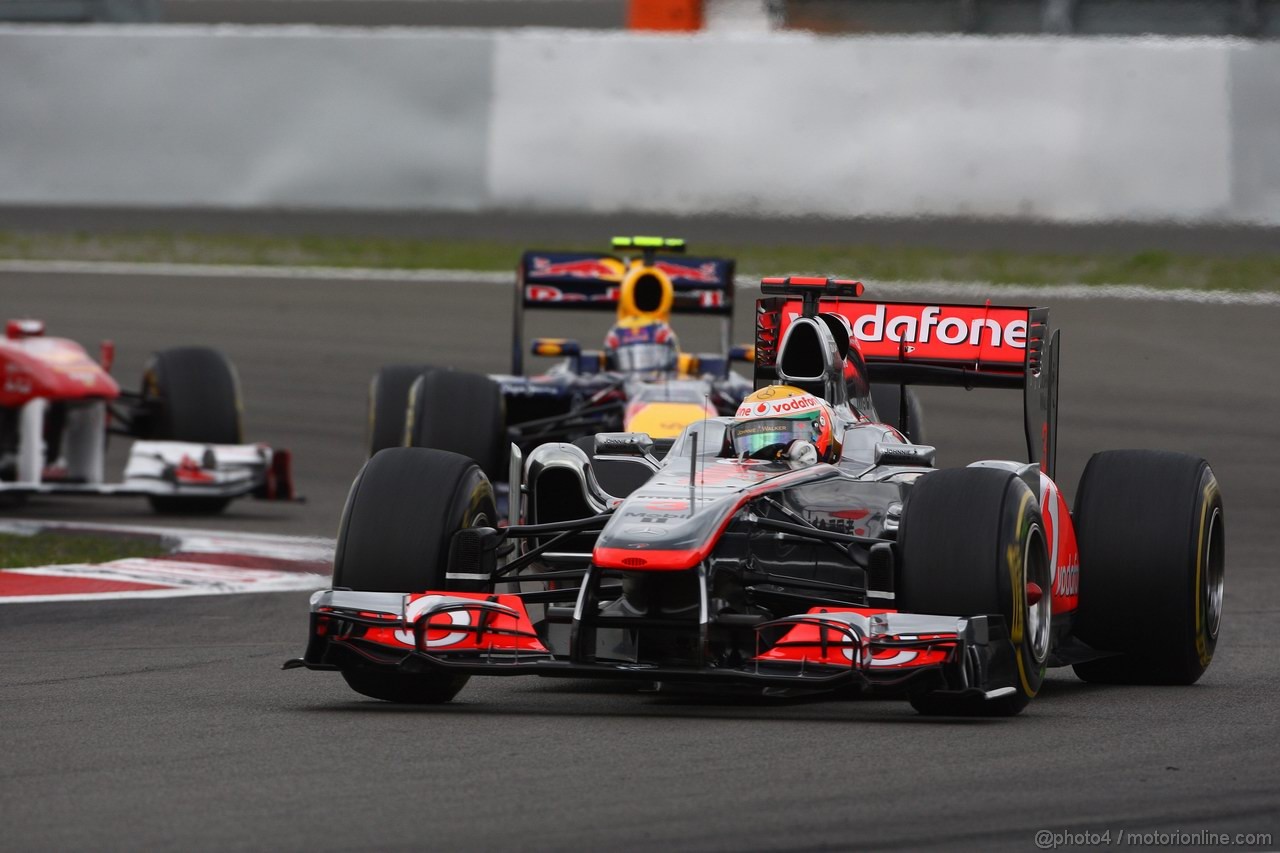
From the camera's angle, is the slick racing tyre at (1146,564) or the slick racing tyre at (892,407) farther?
the slick racing tyre at (892,407)

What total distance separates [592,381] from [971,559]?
7.78 m

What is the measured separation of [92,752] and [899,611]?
2.77m

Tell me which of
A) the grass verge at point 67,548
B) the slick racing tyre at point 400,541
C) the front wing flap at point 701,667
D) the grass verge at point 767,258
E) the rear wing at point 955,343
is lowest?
the grass verge at point 67,548

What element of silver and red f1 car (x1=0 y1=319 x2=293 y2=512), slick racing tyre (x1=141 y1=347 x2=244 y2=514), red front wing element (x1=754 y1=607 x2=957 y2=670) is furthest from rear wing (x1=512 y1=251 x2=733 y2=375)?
red front wing element (x1=754 y1=607 x2=957 y2=670)

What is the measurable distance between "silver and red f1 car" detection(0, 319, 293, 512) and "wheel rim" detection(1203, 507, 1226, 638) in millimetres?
8345

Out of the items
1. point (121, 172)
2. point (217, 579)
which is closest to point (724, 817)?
point (217, 579)

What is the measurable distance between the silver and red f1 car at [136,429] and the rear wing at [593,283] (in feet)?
7.20

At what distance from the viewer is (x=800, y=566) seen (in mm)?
8523

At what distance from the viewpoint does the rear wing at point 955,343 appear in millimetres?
9828

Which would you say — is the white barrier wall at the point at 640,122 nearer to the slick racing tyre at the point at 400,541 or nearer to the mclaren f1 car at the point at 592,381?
the mclaren f1 car at the point at 592,381

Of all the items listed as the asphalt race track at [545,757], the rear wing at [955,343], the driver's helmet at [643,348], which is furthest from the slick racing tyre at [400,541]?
the driver's helmet at [643,348]

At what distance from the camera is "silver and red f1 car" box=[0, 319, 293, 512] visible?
15.9 m

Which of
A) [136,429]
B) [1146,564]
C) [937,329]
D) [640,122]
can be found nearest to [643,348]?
[136,429]

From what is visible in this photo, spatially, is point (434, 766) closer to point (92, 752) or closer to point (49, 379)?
point (92, 752)
